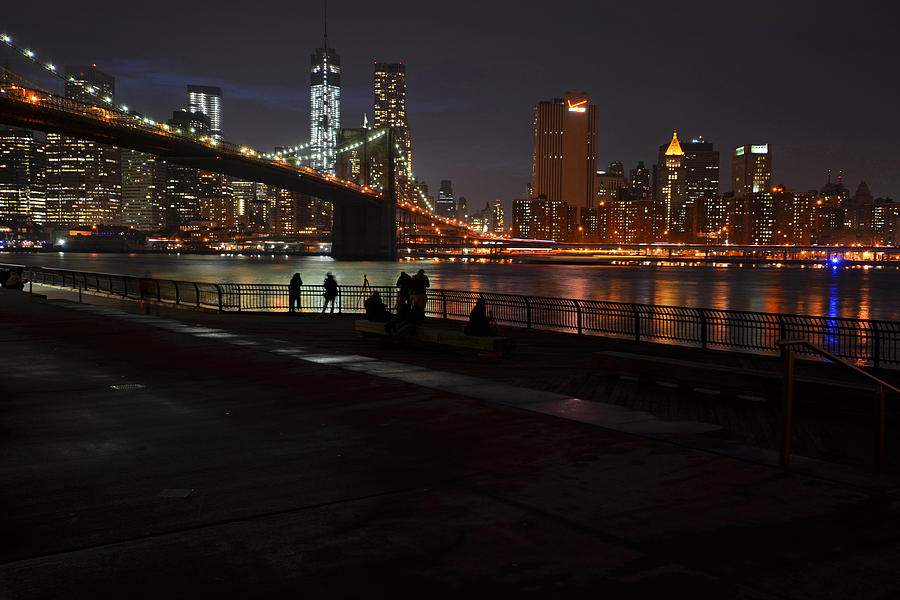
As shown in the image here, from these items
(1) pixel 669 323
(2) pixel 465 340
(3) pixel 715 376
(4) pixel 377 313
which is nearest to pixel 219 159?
(1) pixel 669 323

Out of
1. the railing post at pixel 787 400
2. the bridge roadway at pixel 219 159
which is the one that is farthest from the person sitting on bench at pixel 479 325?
the bridge roadway at pixel 219 159

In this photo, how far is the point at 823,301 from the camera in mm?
69250

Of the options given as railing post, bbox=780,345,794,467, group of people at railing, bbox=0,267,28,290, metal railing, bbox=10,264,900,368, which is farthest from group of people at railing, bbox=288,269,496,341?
group of people at railing, bbox=0,267,28,290

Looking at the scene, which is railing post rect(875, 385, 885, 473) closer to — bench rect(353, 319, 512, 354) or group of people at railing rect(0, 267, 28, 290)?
bench rect(353, 319, 512, 354)

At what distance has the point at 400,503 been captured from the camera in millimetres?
6102

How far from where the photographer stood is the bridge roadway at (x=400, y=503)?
4684 millimetres

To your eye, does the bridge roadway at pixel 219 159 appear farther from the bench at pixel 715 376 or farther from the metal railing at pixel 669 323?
the bench at pixel 715 376

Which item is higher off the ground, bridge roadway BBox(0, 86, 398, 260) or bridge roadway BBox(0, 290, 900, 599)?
bridge roadway BBox(0, 86, 398, 260)

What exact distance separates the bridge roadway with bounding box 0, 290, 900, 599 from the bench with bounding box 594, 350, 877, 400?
7.12 feet

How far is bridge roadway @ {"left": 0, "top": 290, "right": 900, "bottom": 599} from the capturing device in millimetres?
4684

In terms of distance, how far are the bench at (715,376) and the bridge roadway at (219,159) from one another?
64.1 metres

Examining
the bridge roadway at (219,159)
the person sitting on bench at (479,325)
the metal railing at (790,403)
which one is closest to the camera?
the metal railing at (790,403)

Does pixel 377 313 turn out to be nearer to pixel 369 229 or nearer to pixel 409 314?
pixel 409 314

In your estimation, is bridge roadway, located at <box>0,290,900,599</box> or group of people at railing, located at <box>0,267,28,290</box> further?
group of people at railing, located at <box>0,267,28,290</box>
